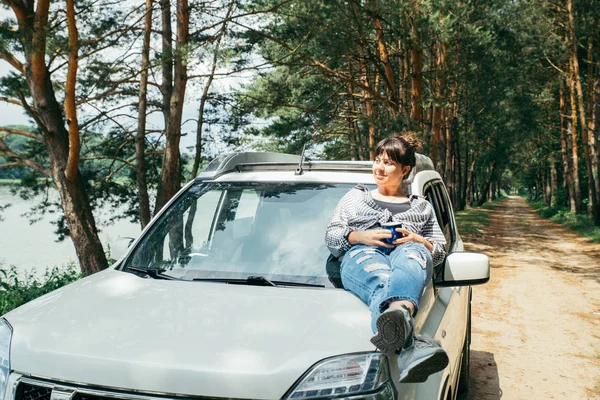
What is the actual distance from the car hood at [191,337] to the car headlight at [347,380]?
0.04 m

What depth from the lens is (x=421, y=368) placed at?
2.36 meters

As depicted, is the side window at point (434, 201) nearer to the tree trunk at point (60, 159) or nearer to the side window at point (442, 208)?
the side window at point (442, 208)

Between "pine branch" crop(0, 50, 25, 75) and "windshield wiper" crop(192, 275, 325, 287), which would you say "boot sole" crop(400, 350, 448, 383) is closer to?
"windshield wiper" crop(192, 275, 325, 287)

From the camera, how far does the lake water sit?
23266mm

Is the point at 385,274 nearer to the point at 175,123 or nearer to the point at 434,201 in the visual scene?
the point at 434,201

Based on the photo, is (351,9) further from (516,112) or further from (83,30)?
(516,112)

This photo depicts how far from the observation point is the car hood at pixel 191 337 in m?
2.22

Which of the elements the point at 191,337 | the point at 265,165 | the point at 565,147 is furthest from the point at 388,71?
the point at 565,147

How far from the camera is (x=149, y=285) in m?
3.11

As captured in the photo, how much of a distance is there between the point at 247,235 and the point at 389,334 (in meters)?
1.52

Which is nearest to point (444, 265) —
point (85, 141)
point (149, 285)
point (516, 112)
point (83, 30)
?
point (149, 285)

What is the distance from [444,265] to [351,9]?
12.7 meters

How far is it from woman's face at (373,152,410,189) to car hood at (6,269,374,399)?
906 mm

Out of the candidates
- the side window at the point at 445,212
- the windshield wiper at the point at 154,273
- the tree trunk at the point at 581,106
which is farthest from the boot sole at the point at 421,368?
the tree trunk at the point at 581,106
